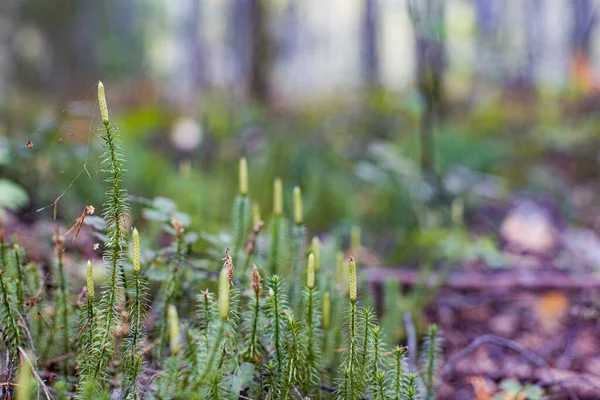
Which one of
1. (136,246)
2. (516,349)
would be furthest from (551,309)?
(136,246)

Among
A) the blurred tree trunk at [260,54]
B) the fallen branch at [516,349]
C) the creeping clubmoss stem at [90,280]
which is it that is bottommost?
the fallen branch at [516,349]

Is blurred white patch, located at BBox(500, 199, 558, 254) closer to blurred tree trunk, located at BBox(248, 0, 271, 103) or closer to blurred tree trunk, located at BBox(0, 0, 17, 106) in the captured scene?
blurred tree trunk, located at BBox(248, 0, 271, 103)

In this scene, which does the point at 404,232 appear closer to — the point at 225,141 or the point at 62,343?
the point at 225,141

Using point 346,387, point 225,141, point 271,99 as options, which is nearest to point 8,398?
point 346,387

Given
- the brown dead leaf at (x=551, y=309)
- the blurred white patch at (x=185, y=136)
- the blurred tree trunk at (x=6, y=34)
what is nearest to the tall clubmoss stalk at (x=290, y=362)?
the brown dead leaf at (x=551, y=309)

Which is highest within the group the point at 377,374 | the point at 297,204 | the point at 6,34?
the point at 6,34

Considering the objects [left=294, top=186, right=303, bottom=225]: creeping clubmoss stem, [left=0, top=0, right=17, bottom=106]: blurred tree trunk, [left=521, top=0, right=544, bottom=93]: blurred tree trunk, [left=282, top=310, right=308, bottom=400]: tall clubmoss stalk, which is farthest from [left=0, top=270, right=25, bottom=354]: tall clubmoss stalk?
[left=521, top=0, right=544, bottom=93]: blurred tree trunk

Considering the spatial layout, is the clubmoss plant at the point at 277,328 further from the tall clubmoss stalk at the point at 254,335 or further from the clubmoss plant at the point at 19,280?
the clubmoss plant at the point at 19,280

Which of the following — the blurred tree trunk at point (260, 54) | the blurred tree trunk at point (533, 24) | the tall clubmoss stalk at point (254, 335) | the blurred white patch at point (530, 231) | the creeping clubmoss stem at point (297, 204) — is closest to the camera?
the tall clubmoss stalk at point (254, 335)

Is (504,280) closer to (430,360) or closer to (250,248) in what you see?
(430,360)
